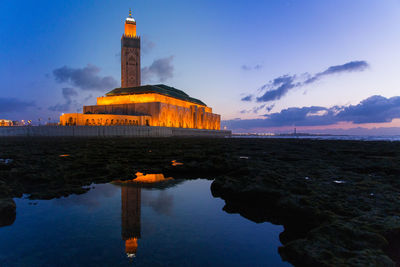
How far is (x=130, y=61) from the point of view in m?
105

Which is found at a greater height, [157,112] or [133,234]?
[157,112]

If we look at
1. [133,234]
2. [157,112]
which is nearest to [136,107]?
[157,112]

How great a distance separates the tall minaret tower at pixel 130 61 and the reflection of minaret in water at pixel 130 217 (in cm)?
10720

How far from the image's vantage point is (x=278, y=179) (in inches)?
199

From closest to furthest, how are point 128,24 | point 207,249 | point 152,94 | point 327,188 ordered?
1. point 207,249
2. point 327,188
3. point 152,94
4. point 128,24

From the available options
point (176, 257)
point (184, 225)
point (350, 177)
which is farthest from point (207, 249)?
point (350, 177)

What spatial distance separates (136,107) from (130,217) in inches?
2993

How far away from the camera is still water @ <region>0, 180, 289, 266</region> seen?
7.05 feet

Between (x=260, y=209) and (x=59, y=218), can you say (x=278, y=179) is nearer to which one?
(x=260, y=209)

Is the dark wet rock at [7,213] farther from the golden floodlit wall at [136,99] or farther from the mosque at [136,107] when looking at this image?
the golden floodlit wall at [136,99]

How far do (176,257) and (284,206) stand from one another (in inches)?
84.0

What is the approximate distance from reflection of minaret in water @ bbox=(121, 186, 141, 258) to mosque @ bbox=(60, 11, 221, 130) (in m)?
63.3

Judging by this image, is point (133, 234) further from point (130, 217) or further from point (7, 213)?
point (7, 213)

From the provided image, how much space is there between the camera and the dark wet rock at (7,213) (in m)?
3.03
